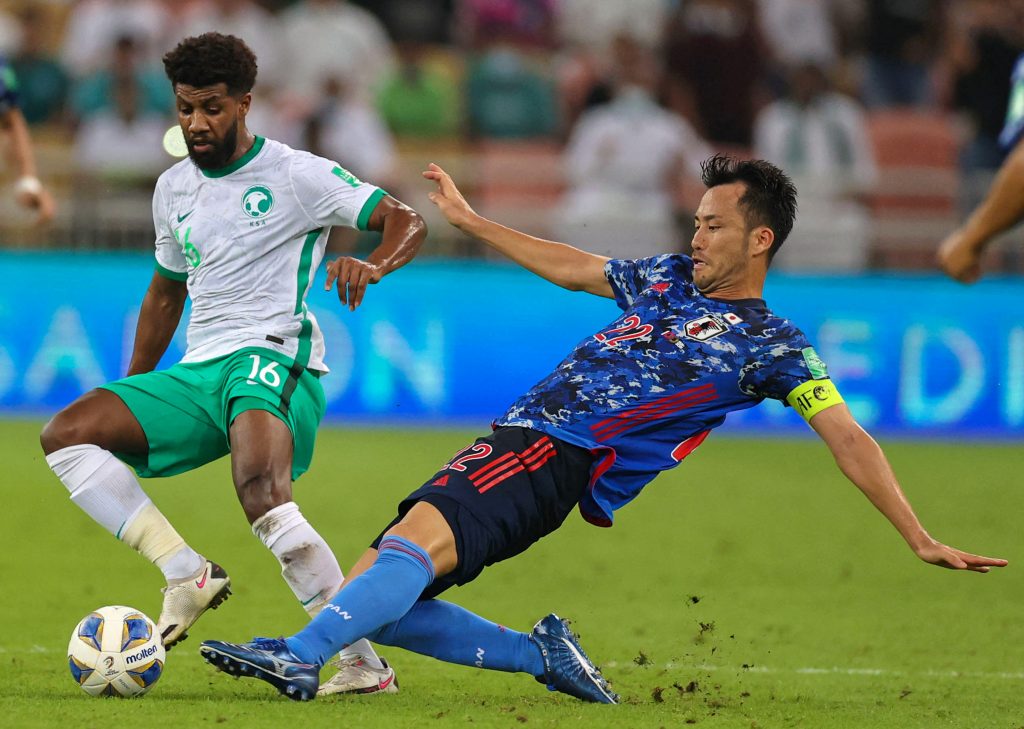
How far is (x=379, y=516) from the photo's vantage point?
9992mm

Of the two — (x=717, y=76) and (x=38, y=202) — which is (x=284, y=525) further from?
(x=717, y=76)

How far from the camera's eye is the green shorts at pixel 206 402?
5.70 meters

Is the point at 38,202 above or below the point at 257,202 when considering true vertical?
below

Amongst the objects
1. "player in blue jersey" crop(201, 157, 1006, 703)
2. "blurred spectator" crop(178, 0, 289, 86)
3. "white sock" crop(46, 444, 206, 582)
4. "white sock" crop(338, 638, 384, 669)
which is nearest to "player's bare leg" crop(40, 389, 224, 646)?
"white sock" crop(46, 444, 206, 582)

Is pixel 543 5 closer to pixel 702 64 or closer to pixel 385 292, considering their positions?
pixel 702 64

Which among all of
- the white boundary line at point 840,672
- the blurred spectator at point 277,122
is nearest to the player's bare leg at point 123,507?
the white boundary line at point 840,672

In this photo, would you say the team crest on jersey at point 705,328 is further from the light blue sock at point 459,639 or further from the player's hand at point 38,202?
the player's hand at point 38,202

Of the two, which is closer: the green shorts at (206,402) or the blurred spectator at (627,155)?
the green shorts at (206,402)

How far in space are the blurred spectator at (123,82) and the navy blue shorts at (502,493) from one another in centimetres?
1032

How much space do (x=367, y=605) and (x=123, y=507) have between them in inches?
44.2

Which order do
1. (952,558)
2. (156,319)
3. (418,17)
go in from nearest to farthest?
(952,558) → (156,319) → (418,17)

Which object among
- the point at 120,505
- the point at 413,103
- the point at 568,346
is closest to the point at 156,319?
the point at 120,505

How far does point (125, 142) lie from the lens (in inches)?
578

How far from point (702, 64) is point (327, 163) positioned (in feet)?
35.1
